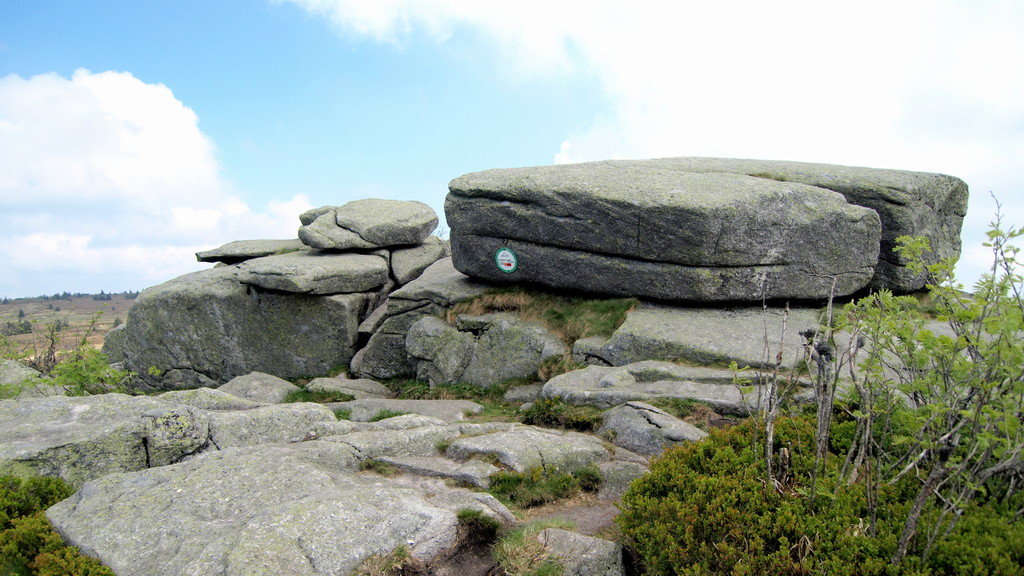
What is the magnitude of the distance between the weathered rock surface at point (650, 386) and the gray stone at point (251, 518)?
5.92m

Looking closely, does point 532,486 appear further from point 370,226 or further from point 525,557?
point 370,226

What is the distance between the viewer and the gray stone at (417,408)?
14969 millimetres

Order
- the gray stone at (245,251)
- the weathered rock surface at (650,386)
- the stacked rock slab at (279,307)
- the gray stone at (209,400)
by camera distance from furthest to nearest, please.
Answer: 1. the gray stone at (245,251)
2. the stacked rock slab at (279,307)
3. the weathered rock surface at (650,386)
4. the gray stone at (209,400)

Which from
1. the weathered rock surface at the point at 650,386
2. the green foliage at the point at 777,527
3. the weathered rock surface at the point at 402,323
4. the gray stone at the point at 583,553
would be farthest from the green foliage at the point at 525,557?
the weathered rock surface at the point at 402,323

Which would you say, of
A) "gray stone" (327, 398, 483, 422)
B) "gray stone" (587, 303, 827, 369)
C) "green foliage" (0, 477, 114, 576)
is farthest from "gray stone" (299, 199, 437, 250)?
"green foliage" (0, 477, 114, 576)

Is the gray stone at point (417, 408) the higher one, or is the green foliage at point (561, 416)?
the green foliage at point (561, 416)

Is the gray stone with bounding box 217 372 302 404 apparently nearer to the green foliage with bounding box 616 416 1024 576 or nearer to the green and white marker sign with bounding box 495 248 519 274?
the green and white marker sign with bounding box 495 248 519 274

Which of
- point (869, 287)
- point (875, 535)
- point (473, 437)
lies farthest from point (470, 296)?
point (875, 535)

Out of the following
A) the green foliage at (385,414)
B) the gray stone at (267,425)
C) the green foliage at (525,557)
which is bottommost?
the green foliage at (385,414)

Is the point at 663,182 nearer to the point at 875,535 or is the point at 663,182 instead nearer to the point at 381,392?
the point at 381,392

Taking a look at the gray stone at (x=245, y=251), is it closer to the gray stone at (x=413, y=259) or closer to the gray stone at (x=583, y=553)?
the gray stone at (x=413, y=259)

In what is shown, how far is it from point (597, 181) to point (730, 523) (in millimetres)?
13407

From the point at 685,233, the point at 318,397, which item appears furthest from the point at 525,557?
the point at 318,397

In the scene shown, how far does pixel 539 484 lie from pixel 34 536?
240 inches
